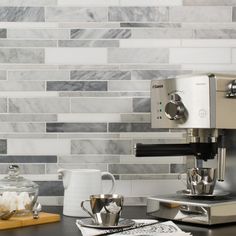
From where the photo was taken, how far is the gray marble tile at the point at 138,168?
71.7 inches

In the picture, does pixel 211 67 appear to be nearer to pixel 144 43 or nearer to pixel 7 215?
pixel 144 43

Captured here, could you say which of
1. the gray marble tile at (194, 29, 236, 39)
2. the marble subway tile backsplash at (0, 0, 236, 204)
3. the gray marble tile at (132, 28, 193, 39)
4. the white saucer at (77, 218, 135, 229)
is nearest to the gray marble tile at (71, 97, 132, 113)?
the marble subway tile backsplash at (0, 0, 236, 204)

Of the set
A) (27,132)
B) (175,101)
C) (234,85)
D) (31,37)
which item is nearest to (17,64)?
(31,37)

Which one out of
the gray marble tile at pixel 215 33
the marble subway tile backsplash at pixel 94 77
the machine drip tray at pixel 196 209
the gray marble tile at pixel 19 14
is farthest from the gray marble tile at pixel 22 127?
the gray marble tile at pixel 215 33

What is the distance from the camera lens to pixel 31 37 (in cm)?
182

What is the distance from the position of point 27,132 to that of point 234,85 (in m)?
0.67

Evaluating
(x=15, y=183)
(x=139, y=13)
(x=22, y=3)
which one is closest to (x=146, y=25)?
(x=139, y=13)

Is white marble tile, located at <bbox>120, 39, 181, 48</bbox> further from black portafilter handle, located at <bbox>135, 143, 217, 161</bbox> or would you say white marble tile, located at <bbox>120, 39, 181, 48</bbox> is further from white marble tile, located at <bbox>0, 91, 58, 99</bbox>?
black portafilter handle, located at <bbox>135, 143, 217, 161</bbox>

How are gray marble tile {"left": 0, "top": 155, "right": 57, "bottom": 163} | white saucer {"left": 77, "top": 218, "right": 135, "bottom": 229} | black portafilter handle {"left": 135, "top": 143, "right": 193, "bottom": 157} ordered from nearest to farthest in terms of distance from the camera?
white saucer {"left": 77, "top": 218, "right": 135, "bottom": 229}, black portafilter handle {"left": 135, "top": 143, "right": 193, "bottom": 157}, gray marble tile {"left": 0, "top": 155, "right": 57, "bottom": 163}

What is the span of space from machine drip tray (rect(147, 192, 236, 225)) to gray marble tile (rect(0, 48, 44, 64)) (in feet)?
1.88

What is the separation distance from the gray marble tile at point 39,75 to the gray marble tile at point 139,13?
23 cm

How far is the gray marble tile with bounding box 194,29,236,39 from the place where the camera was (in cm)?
184

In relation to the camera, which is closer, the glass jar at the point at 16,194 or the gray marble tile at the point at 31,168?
the glass jar at the point at 16,194

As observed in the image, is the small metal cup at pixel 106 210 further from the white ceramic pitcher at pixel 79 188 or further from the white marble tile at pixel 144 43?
the white marble tile at pixel 144 43
